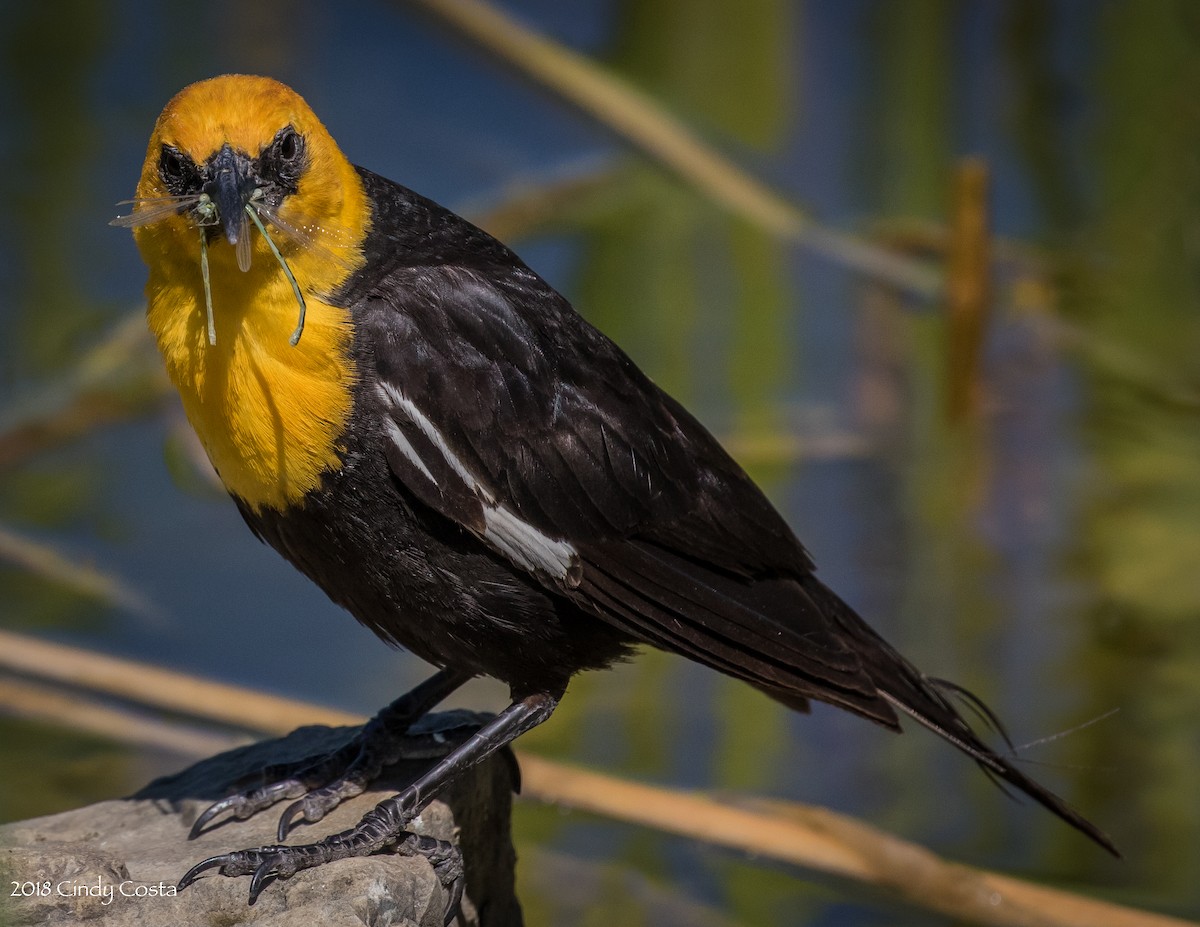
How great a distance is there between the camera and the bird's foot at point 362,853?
3717 millimetres

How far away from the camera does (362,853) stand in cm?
385

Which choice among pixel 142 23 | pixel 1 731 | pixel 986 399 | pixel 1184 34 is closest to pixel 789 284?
pixel 986 399

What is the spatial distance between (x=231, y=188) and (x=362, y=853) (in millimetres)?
1494

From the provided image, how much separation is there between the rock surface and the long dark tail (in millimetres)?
948

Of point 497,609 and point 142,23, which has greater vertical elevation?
point 142,23

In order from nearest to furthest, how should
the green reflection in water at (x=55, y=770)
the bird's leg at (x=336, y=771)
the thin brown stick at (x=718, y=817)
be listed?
the bird's leg at (x=336, y=771) → the thin brown stick at (x=718, y=817) → the green reflection in water at (x=55, y=770)

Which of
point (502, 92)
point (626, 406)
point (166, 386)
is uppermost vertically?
point (502, 92)

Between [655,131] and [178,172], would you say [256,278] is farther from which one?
[655,131]

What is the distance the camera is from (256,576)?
669cm

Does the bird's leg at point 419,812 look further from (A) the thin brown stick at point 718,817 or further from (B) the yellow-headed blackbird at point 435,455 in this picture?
(A) the thin brown stick at point 718,817

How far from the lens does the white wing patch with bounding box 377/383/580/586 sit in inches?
147

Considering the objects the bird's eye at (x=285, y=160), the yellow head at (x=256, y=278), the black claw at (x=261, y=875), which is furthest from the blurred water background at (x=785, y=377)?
A: the bird's eye at (x=285, y=160)

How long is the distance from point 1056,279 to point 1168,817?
158 inches

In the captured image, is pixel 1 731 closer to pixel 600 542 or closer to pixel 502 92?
pixel 600 542
